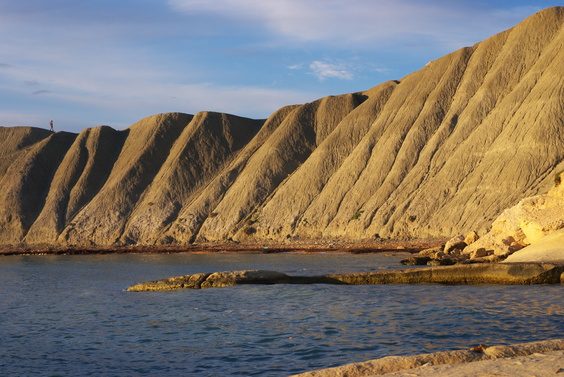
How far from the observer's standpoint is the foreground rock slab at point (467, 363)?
980 cm

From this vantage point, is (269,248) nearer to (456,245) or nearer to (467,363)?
(456,245)

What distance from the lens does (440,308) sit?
19.0 m

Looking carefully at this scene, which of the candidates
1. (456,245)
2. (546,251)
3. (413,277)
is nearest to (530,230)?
(546,251)

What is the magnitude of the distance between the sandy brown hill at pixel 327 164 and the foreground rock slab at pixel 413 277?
2571cm

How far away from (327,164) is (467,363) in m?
63.2

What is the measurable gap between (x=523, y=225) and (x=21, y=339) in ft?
77.3

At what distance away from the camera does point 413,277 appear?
25500 mm

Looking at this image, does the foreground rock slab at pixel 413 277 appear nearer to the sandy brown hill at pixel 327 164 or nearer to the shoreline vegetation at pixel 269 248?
the shoreline vegetation at pixel 269 248

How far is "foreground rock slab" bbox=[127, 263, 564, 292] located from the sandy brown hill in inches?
1012

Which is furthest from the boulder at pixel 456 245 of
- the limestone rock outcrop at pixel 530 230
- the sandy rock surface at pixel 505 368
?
the sandy rock surface at pixel 505 368

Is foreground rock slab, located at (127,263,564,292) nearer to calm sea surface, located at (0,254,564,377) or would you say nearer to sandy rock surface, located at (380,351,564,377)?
calm sea surface, located at (0,254,564,377)

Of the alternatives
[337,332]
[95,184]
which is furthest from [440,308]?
[95,184]

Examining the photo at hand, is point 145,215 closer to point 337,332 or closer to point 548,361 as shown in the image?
point 337,332

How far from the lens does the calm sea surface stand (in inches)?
544
